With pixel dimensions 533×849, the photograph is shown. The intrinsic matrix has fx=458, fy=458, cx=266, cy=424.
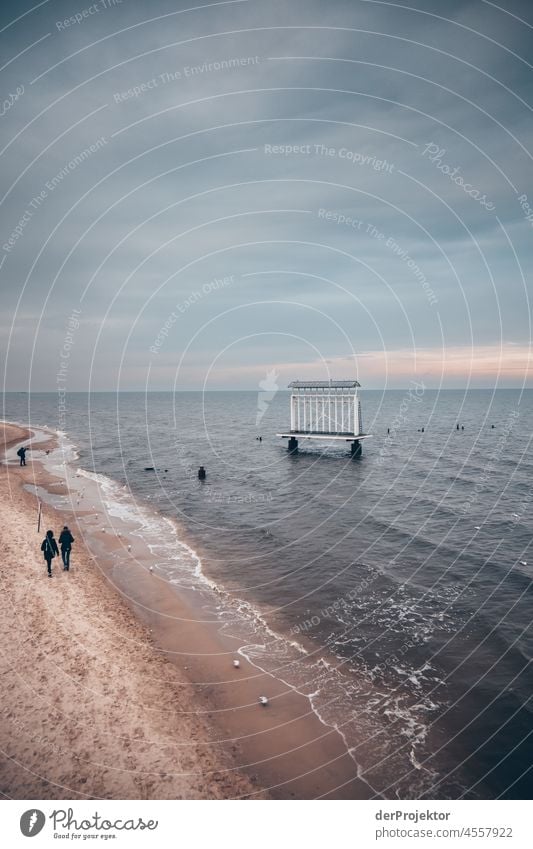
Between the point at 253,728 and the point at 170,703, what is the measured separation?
2622mm

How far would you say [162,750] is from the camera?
11719mm

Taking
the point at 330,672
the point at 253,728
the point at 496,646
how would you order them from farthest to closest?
the point at 496,646 → the point at 330,672 → the point at 253,728

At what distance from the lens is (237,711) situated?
45.9 ft

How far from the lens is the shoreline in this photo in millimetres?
11445

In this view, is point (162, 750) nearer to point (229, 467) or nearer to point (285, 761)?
point (285, 761)
